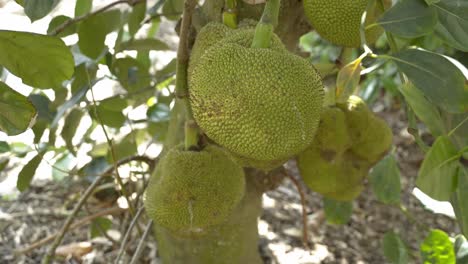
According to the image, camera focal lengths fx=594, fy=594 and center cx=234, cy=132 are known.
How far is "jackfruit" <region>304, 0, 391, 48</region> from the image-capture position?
3.17 ft

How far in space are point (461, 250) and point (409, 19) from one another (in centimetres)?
49

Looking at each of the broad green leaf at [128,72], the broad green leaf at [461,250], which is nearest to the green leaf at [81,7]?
the broad green leaf at [128,72]

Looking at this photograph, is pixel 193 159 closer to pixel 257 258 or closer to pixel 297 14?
pixel 297 14

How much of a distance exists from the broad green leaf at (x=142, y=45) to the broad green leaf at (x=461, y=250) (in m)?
0.79

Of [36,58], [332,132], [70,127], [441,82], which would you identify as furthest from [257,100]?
[70,127]

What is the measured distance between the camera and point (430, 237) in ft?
3.59

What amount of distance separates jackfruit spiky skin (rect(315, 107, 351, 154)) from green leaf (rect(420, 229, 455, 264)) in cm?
29

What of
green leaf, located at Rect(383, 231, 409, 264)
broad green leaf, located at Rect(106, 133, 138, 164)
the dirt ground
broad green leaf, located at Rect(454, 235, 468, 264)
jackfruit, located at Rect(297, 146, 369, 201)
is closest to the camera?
broad green leaf, located at Rect(454, 235, 468, 264)

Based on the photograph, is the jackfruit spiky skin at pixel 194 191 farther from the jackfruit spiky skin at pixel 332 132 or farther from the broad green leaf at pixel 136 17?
the broad green leaf at pixel 136 17

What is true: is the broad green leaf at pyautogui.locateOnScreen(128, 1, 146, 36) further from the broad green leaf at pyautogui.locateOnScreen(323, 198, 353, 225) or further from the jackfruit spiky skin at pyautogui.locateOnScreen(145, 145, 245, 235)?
the broad green leaf at pyautogui.locateOnScreen(323, 198, 353, 225)

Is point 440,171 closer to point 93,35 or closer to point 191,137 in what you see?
point 191,137

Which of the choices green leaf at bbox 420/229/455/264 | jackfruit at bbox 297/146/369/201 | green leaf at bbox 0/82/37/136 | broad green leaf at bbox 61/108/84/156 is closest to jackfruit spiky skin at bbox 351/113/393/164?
jackfruit at bbox 297/146/369/201

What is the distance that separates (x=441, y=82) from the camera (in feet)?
2.62

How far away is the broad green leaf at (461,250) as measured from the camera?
1067mm
